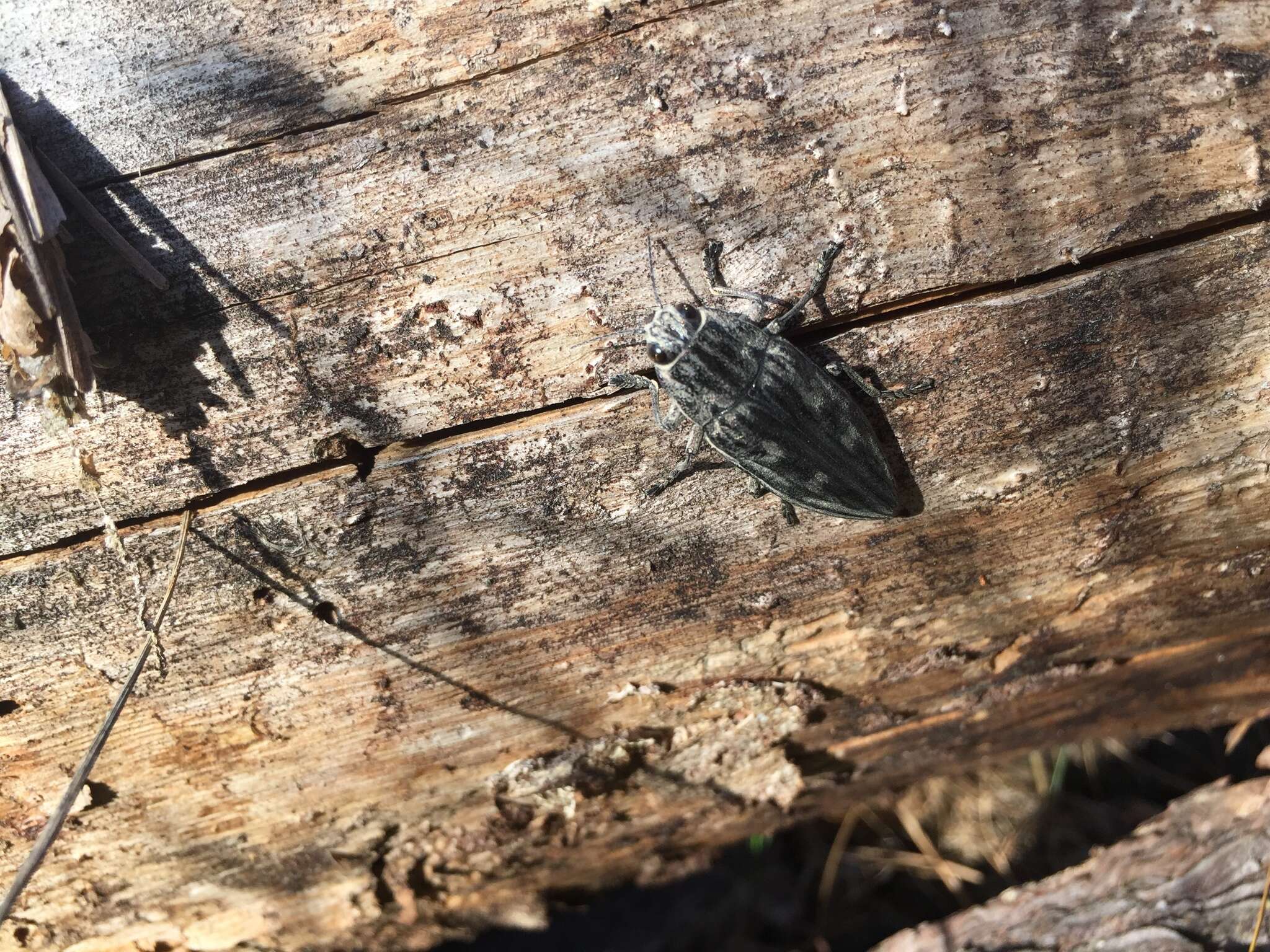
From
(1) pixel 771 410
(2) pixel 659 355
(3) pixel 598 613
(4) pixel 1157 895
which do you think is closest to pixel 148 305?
(2) pixel 659 355

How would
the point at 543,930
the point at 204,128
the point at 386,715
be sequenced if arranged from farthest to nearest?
1. the point at 543,930
2. the point at 386,715
3. the point at 204,128

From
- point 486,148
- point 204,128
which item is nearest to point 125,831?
point 204,128

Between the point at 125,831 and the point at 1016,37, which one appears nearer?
the point at 1016,37

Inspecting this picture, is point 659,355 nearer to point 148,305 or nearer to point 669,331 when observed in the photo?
point 669,331

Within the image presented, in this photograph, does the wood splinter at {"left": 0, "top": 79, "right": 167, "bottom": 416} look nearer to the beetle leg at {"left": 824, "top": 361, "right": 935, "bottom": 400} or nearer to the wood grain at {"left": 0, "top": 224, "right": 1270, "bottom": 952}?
the wood grain at {"left": 0, "top": 224, "right": 1270, "bottom": 952}

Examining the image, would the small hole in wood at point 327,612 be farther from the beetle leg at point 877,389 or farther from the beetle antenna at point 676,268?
the beetle leg at point 877,389

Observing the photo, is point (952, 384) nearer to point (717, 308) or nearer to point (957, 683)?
point (717, 308)


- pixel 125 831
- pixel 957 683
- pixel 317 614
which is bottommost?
pixel 957 683
